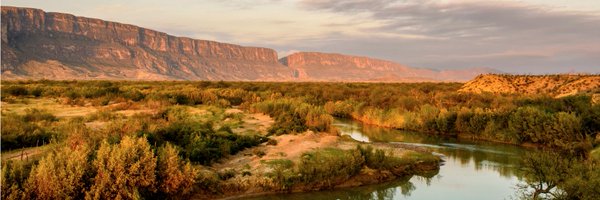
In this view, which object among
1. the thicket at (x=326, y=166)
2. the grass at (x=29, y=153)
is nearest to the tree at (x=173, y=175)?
the thicket at (x=326, y=166)

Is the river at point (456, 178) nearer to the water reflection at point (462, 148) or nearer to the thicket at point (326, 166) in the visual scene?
the water reflection at point (462, 148)

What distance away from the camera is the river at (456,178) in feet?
49.0

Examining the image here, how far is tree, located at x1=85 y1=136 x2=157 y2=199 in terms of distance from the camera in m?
11.5

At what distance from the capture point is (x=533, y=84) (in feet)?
166

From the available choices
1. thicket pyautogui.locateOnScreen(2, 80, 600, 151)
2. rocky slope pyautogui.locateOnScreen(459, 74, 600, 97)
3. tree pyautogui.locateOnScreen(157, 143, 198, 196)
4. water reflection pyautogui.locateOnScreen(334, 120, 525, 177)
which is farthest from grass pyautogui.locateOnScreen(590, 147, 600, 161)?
rocky slope pyautogui.locateOnScreen(459, 74, 600, 97)

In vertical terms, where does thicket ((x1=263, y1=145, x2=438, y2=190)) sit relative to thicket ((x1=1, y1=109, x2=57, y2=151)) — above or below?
below

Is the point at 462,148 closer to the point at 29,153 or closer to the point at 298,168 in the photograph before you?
the point at 298,168

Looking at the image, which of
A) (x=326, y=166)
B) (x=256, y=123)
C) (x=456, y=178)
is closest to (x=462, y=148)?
(x=456, y=178)

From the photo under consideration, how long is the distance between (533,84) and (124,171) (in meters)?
47.7

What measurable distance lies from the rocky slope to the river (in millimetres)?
24534

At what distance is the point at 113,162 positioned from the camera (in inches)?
464

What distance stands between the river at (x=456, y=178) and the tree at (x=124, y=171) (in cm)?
318

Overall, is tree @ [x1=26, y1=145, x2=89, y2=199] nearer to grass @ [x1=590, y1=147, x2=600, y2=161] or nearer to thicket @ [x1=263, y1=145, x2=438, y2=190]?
thicket @ [x1=263, y1=145, x2=438, y2=190]

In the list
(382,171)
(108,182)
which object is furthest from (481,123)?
(108,182)
